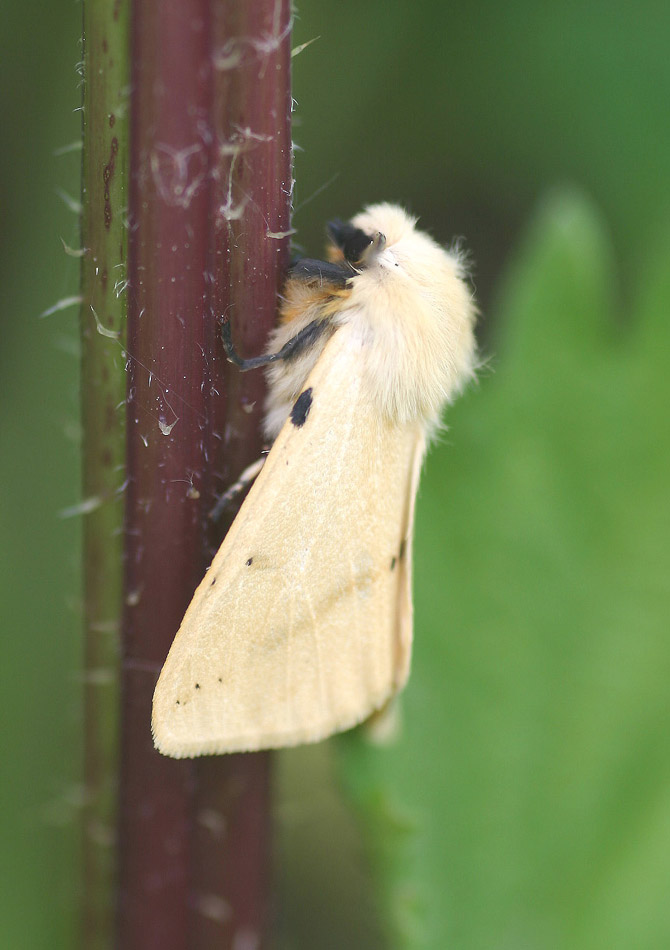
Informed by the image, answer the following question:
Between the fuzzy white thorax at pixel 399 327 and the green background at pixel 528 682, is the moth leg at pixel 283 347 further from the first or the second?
the green background at pixel 528 682

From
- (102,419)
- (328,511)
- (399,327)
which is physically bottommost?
(328,511)

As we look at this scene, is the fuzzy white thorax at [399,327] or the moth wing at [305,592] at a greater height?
the fuzzy white thorax at [399,327]

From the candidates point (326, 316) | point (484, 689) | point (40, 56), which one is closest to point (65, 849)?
point (484, 689)

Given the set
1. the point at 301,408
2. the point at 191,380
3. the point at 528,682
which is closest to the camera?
the point at 191,380

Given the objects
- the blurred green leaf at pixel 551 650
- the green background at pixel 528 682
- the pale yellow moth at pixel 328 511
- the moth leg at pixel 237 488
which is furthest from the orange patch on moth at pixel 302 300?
the blurred green leaf at pixel 551 650

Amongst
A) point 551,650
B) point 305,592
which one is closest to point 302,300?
point 305,592

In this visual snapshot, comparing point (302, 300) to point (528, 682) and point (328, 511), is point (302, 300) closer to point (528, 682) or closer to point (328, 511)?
point (328, 511)

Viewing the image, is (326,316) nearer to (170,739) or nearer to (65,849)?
(170,739)
